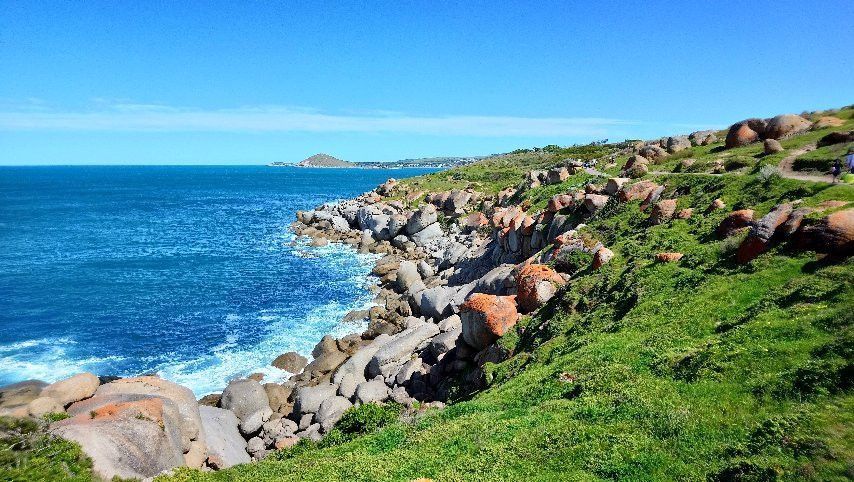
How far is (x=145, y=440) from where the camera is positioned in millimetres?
19094

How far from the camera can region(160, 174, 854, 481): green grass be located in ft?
36.8

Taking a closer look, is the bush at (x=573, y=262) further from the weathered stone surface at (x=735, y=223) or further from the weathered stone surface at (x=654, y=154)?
the weathered stone surface at (x=654, y=154)

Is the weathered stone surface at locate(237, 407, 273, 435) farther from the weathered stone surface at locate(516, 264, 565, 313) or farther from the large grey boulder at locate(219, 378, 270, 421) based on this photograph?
the weathered stone surface at locate(516, 264, 565, 313)

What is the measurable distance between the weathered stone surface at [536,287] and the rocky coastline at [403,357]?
0.08 m

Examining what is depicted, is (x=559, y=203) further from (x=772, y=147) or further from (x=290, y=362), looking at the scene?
(x=290, y=362)

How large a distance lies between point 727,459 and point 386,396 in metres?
20.1

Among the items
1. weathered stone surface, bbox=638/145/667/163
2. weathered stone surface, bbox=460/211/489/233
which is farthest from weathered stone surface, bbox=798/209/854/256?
weathered stone surface, bbox=460/211/489/233

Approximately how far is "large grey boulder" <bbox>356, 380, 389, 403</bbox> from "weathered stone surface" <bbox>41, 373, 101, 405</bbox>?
546 inches

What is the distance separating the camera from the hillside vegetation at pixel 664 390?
11.3 m

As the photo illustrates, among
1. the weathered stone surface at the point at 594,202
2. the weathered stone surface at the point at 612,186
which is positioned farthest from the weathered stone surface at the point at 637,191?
the weathered stone surface at the point at 594,202

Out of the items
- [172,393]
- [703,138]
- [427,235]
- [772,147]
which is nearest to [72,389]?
[172,393]

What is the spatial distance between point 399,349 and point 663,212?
19.4m

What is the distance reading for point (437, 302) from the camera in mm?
38312

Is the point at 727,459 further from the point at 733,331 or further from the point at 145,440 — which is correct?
the point at 145,440
